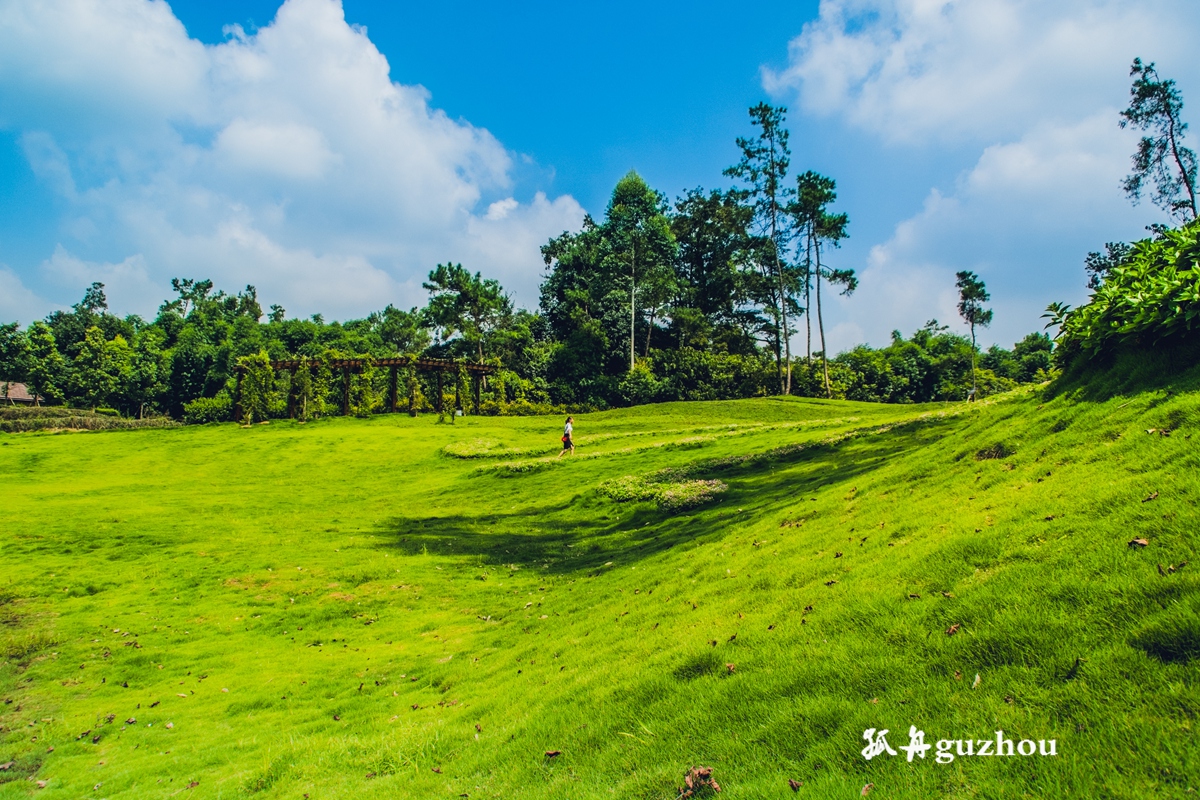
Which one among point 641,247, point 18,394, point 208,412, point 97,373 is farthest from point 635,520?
point 18,394

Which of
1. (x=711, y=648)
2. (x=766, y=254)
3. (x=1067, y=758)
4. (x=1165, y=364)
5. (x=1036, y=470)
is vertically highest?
(x=766, y=254)

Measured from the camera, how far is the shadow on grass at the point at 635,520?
14984 mm

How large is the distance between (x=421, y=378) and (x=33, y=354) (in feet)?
189

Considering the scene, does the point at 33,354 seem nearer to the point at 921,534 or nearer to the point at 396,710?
the point at 396,710

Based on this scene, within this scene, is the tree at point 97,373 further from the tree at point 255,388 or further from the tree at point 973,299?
the tree at point 973,299

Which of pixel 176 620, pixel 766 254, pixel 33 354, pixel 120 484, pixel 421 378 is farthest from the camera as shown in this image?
pixel 33 354

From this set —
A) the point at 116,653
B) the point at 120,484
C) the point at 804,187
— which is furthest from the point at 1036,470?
the point at 804,187

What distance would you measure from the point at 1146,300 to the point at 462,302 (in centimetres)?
7325

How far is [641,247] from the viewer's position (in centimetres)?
6925

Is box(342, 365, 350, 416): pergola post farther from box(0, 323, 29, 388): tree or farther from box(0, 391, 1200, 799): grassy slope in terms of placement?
box(0, 323, 29, 388): tree

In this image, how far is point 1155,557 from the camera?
14.5ft

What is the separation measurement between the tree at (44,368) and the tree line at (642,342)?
0.26m

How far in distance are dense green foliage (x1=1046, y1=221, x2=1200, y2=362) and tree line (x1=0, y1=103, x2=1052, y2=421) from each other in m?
50.4

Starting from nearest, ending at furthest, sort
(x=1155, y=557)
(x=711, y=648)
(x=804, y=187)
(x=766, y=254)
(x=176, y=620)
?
(x=1155, y=557) < (x=711, y=648) < (x=176, y=620) < (x=804, y=187) < (x=766, y=254)
